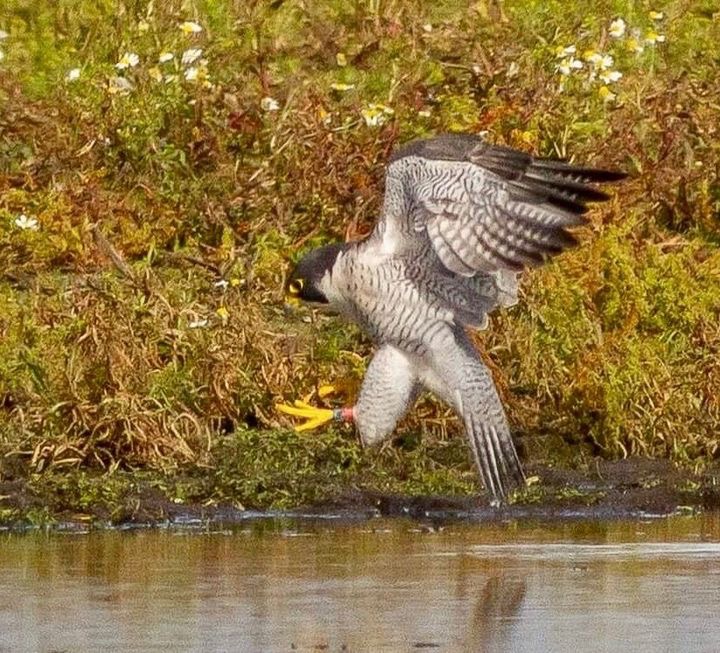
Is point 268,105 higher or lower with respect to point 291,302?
higher

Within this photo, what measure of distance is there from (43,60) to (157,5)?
2.35 ft

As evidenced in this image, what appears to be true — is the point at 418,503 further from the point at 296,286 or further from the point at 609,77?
the point at 609,77

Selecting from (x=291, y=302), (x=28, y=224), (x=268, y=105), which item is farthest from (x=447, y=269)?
(x=268, y=105)

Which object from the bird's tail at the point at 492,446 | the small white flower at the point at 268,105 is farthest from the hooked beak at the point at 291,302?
the small white flower at the point at 268,105

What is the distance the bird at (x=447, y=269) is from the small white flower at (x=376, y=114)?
2.60 m

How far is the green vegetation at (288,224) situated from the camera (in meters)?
11.4

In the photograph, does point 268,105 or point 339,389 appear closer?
point 339,389

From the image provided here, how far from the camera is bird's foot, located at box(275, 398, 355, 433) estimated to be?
11320 millimetres

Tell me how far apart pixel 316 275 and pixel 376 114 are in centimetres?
289

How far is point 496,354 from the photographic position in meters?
12.1

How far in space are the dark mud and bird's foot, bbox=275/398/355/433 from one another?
327 millimetres

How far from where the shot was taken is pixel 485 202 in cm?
1080

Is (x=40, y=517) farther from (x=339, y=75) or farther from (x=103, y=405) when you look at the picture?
(x=339, y=75)

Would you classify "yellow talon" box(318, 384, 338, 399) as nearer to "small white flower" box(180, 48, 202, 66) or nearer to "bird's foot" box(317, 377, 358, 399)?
"bird's foot" box(317, 377, 358, 399)
